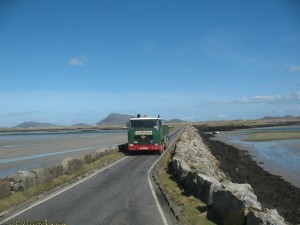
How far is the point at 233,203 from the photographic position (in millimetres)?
11188

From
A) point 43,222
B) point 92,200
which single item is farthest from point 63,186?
point 43,222

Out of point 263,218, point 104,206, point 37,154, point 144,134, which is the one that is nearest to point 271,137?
point 37,154

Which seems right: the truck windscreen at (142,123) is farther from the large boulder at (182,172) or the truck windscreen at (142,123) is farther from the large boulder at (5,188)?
the large boulder at (5,188)

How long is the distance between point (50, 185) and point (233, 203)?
10606 millimetres

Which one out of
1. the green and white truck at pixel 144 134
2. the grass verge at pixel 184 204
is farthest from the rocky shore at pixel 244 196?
the green and white truck at pixel 144 134

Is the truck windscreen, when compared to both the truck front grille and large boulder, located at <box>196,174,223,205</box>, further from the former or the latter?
large boulder, located at <box>196,174,223,205</box>

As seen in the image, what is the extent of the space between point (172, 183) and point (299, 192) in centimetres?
755

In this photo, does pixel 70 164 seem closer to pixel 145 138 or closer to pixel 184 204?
→ pixel 184 204

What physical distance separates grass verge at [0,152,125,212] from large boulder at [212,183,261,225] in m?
7.23

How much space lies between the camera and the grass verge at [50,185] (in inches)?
611

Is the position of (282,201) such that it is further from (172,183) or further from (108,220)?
(108,220)

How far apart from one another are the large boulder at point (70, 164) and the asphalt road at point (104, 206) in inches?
100

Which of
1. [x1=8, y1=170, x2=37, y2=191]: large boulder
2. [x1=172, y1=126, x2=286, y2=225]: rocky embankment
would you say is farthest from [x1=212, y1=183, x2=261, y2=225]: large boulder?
[x1=8, y1=170, x2=37, y2=191]: large boulder

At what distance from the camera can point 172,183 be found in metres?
19.7
